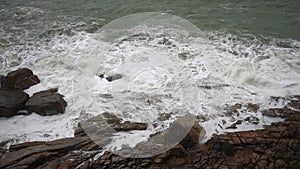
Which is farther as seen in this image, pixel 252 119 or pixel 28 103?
pixel 28 103

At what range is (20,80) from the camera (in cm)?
683

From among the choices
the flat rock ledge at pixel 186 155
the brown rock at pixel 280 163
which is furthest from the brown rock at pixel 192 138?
the brown rock at pixel 280 163

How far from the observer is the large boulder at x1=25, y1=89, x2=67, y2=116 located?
19.2 feet

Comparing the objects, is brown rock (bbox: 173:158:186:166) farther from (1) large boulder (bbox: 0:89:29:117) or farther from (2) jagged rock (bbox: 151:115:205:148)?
(1) large boulder (bbox: 0:89:29:117)

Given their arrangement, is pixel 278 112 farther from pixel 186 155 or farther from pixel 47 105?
pixel 47 105

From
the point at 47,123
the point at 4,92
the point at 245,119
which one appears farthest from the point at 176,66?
the point at 4,92

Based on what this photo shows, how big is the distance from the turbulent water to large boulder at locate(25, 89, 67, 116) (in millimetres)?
166

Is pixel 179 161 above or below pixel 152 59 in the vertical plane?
below

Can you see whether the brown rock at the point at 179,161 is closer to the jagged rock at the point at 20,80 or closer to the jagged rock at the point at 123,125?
the jagged rock at the point at 123,125

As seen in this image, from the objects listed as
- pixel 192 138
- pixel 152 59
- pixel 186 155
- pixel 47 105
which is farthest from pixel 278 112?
pixel 47 105

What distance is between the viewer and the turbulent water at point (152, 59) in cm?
606

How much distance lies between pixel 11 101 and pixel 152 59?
4.10 m

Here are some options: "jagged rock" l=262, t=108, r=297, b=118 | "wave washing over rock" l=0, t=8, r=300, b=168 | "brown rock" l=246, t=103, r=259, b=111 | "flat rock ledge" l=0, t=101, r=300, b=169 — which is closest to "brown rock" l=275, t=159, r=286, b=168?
"flat rock ledge" l=0, t=101, r=300, b=169

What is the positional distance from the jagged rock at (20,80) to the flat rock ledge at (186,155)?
2.32 meters
